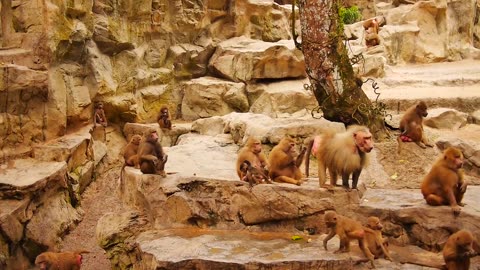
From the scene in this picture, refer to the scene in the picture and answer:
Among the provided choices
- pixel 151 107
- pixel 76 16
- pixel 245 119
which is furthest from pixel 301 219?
pixel 151 107

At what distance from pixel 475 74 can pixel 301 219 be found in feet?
39.9

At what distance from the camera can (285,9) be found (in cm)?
2188

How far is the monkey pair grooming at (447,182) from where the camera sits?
769 cm

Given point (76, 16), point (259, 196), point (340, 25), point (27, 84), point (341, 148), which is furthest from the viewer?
point (76, 16)

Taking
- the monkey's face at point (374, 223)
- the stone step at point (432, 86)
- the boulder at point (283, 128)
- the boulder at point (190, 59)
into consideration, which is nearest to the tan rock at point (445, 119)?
the stone step at point (432, 86)

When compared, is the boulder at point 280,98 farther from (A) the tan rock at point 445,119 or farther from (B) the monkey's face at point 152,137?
(B) the monkey's face at point 152,137

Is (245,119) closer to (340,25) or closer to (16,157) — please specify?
(340,25)

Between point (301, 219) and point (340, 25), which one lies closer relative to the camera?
point (301, 219)

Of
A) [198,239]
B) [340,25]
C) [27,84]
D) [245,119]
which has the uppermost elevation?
[340,25]

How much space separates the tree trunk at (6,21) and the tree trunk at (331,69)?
640 centimetres

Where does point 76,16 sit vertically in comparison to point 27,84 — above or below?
above

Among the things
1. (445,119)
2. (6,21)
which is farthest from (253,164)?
(6,21)

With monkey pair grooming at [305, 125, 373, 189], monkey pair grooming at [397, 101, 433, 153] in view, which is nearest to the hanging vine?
monkey pair grooming at [397, 101, 433, 153]

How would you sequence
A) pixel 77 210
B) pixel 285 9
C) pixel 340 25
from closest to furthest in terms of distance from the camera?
pixel 340 25, pixel 77 210, pixel 285 9
